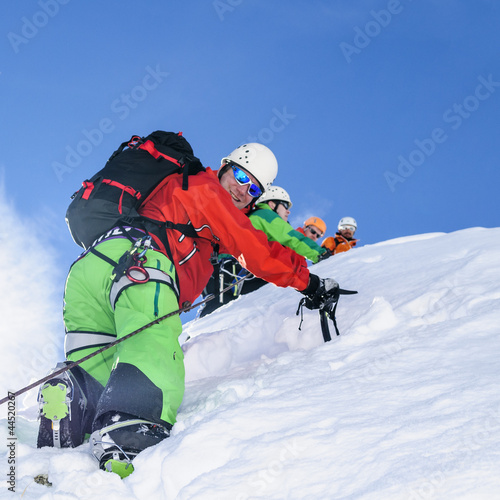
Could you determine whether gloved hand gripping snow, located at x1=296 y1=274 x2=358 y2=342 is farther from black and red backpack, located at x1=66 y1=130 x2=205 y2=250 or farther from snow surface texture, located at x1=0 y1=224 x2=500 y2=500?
black and red backpack, located at x1=66 y1=130 x2=205 y2=250

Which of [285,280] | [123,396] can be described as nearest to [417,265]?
[285,280]

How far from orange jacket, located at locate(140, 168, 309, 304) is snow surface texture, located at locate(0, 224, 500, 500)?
61 centimetres

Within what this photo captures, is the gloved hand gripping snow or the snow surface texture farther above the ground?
the gloved hand gripping snow

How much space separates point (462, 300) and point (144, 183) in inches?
89.1

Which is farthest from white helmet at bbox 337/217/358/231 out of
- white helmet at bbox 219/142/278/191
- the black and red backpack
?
the black and red backpack

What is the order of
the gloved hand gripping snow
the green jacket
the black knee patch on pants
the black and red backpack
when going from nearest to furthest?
1. the black knee patch on pants
2. the black and red backpack
3. the gloved hand gripping snow
4. the green jacket

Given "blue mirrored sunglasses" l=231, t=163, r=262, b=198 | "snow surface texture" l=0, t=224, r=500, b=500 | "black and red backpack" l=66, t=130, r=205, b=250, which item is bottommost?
"snow surface texture" l=0, t=224, r=500, b=500

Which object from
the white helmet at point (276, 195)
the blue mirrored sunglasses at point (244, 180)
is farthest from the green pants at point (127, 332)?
the white helmet at point (276, 195)

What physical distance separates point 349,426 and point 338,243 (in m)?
10.7

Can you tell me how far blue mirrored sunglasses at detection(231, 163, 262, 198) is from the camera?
4098mm

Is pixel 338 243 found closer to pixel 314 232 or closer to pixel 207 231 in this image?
pixel 314 232

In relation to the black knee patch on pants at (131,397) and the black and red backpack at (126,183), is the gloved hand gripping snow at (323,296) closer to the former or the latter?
the black and red backpack at (126,183)

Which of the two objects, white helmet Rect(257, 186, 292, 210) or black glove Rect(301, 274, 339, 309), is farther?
white helmet Rect(257, 186, 292, 210)

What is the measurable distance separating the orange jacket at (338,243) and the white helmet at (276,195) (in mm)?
3714
